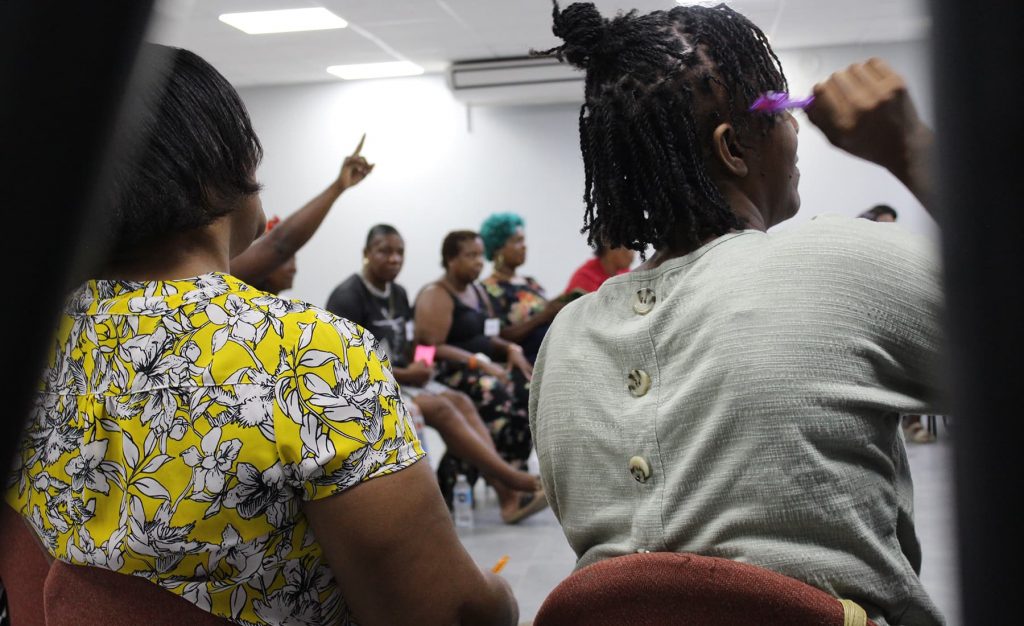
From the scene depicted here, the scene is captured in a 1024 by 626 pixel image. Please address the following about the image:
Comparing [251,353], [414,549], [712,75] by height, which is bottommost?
[414,549]

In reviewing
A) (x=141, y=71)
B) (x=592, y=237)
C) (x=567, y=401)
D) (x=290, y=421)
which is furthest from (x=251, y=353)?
(x=141, y=71)

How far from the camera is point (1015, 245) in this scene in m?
0.10

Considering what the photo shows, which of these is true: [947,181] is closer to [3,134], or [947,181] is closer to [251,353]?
[3,134]

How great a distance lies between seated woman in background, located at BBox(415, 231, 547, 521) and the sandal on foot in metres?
0.20

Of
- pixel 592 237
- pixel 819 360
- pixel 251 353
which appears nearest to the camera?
pixel 819 360

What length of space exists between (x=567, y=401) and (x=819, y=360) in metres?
0.25

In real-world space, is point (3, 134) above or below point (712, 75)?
below

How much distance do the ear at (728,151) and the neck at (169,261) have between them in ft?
1.74

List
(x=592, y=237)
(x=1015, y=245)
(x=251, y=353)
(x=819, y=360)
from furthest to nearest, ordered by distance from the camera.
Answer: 1. (x=592, y=237)
2. (x=251, y=353)
3. (x=819, y=360)
4. (x=1015, y=245)

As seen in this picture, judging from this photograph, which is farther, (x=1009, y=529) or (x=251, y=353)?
(x=251, y=353)

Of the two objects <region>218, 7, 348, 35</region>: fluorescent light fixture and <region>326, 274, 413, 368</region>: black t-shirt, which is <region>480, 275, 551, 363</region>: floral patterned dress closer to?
<region>326, 274, 413, 368</region>: black t-shirt

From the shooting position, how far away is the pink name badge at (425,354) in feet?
13.7

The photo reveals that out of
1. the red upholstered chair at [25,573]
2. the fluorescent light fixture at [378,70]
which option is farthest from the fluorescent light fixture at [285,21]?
the red upholstered chair at [25,573]

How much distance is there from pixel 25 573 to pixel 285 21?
5.86m
